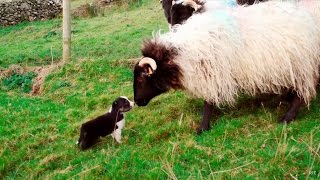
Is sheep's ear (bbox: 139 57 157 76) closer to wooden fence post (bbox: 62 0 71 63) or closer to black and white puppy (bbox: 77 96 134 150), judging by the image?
black and white puppy (bbox: 77 96 134 150)

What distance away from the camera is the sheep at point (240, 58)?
6441mm

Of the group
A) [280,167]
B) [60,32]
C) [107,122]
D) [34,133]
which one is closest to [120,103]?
[107,122]

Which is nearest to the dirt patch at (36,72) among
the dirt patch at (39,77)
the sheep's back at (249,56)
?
the dirt patch at (39,77)

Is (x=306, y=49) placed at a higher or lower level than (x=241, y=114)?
higher

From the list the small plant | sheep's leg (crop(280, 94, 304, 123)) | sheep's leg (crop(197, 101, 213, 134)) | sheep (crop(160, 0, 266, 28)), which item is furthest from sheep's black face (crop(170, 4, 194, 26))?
the small plant

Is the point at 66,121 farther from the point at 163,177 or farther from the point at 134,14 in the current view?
the point at 134,14

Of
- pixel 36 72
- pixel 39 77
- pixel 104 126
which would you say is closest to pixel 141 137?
pixel 104 126

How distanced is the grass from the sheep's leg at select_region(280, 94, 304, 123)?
158 mm

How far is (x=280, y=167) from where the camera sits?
5039mm

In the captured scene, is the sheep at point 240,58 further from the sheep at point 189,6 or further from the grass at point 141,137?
the sheep at point 189,6

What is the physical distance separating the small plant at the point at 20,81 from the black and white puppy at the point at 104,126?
3898 mm

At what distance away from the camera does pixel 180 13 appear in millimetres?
9445

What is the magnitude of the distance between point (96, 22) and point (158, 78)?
13.9 metres

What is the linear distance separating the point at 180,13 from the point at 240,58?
3255 mm
